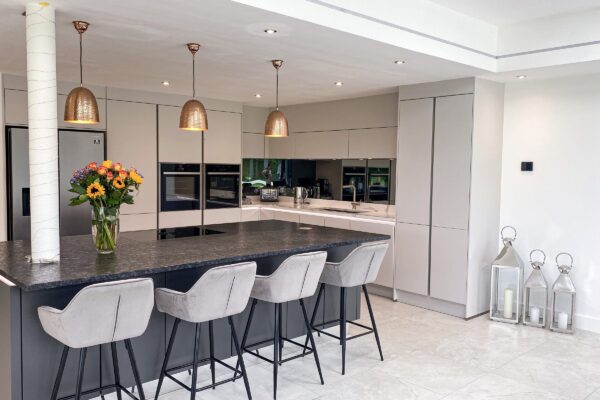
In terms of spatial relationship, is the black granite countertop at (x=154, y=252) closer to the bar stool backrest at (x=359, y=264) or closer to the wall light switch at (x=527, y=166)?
the bar stool backrest at (x=359, y=264)

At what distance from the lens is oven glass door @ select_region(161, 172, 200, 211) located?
627 centimetres

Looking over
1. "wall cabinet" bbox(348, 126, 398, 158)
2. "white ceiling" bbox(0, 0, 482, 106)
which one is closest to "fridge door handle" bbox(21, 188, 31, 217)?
"white ceiling" bbox(0, 0, 482, 106)

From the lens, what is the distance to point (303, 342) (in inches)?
168

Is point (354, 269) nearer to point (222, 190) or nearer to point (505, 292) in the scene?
point (505, 292)

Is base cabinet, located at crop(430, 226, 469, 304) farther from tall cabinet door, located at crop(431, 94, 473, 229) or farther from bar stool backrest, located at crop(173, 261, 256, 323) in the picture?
bar stool backrest, located at crop(173, 261, 256, 323)

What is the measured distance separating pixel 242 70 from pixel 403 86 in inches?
70.2

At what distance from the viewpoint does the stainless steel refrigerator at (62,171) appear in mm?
5141

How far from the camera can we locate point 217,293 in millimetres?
2895

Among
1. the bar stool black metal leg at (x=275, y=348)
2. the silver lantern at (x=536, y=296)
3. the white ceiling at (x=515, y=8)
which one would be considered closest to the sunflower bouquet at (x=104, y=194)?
the bar stool black metal leg at (x=275, y=348)

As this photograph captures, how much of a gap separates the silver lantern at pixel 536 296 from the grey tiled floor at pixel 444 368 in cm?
15

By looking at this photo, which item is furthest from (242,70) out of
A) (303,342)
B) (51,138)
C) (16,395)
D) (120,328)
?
(16,395)

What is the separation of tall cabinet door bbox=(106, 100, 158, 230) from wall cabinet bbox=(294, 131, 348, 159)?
201 centimetres

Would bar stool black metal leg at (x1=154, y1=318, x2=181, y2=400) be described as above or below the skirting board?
above

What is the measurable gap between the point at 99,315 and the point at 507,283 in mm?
4067
